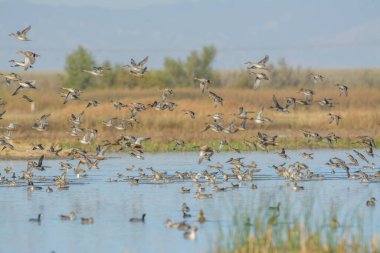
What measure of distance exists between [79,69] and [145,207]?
5543 centimetres

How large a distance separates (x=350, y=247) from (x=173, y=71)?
62.0 m

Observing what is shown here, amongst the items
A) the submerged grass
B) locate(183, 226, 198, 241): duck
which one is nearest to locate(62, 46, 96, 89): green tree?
the submerged grass

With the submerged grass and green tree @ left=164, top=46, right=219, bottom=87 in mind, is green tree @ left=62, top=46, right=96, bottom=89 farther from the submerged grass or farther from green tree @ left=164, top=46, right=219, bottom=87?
→ the submerged grass

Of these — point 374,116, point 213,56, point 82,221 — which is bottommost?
point 82,221

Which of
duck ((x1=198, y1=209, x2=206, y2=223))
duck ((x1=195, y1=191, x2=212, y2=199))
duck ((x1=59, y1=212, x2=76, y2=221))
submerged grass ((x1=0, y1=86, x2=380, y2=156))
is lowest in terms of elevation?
duck ((x1=59, y1=212, x2=76, y2=221))

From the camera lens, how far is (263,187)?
2894 cm

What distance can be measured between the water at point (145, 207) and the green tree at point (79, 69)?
44.7 m

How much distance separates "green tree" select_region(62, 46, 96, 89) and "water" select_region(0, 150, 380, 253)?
44.7m

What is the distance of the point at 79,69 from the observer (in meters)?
79.8

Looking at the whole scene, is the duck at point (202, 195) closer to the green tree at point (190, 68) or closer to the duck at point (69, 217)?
the duck at point (69, 217)

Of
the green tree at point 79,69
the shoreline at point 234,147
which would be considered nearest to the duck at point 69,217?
the shoreline at point 234,147

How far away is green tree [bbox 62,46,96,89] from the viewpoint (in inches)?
3157

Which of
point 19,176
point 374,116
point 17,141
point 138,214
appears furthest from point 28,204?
point 374,116

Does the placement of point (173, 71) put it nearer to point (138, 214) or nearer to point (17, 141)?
point (17, 141)
